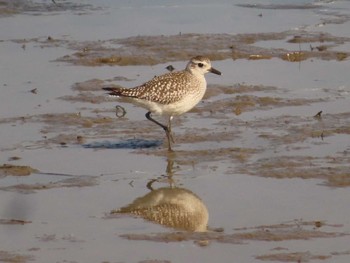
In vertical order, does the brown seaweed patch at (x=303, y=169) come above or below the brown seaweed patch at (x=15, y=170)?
above

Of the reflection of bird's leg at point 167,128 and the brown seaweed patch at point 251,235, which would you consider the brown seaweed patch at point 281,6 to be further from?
the brown seaweed patch at point 251,235

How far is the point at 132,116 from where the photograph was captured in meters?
17.3

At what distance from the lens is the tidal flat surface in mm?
12367

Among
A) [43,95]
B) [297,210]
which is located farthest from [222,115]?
[297,210]

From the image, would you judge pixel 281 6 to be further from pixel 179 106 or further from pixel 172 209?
pixel 172 209

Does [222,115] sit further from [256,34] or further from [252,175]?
[256,34]

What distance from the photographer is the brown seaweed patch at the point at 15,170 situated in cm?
1460

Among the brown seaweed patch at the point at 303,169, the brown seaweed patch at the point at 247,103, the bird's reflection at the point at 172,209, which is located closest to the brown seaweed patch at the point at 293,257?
the bird's reflection at the point at 172,209

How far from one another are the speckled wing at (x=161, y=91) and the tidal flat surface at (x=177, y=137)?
0.56 metres

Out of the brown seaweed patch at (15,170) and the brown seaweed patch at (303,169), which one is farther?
→ the brown seaweed patch at (15,170)

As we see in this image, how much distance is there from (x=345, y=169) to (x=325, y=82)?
173 inches

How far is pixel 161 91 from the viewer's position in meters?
16.1

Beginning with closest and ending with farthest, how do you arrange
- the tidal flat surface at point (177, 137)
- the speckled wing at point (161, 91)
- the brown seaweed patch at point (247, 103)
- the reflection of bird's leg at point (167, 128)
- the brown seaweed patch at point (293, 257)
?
the brown seaweed patch at point (293, 257) < the tidal flat surface at point (177, 137) < the reflection of bird's leg at point (167, 128) < the speckled wing at point (161, 91) < the brown seaweed patch at point (247, 103)

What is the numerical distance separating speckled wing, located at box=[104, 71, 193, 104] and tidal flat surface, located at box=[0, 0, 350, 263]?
0.56 meters
